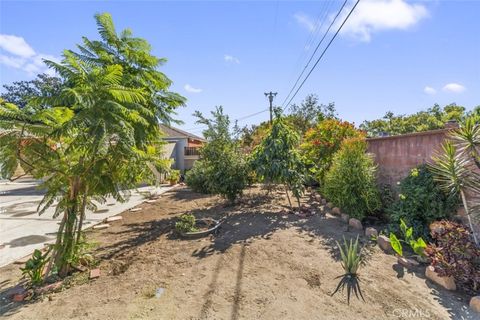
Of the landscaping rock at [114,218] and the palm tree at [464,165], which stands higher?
the palm tree at [464,165]

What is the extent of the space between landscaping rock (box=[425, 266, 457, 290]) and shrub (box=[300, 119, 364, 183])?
572 centimetres

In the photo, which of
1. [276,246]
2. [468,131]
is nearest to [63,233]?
[276,246]

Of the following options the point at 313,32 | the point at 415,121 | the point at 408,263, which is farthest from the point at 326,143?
the point at 415,121

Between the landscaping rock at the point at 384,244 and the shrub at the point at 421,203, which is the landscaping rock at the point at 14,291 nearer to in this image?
the landscaping rock at the point at 384,244

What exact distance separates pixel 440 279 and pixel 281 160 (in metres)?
5.05

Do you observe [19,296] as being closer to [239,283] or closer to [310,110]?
[239,283]

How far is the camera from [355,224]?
6461mm

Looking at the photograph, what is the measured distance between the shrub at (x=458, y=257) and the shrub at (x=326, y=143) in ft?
18.2

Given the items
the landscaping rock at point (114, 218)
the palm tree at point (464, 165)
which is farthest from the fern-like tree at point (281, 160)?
the landscaping rock at point (114, 218)

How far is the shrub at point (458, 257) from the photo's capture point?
12.0 ft

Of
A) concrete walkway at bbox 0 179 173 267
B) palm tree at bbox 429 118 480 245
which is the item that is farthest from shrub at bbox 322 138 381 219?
concrete walkway at bbox 0 179 173 267

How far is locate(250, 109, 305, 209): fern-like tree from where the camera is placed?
318 inches

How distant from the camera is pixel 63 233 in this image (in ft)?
13.9

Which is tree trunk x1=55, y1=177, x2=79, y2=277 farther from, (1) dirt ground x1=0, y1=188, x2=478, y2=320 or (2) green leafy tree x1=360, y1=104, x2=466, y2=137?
(2) green leafy tree x1=360, y1=104, x2=466, y2=137
